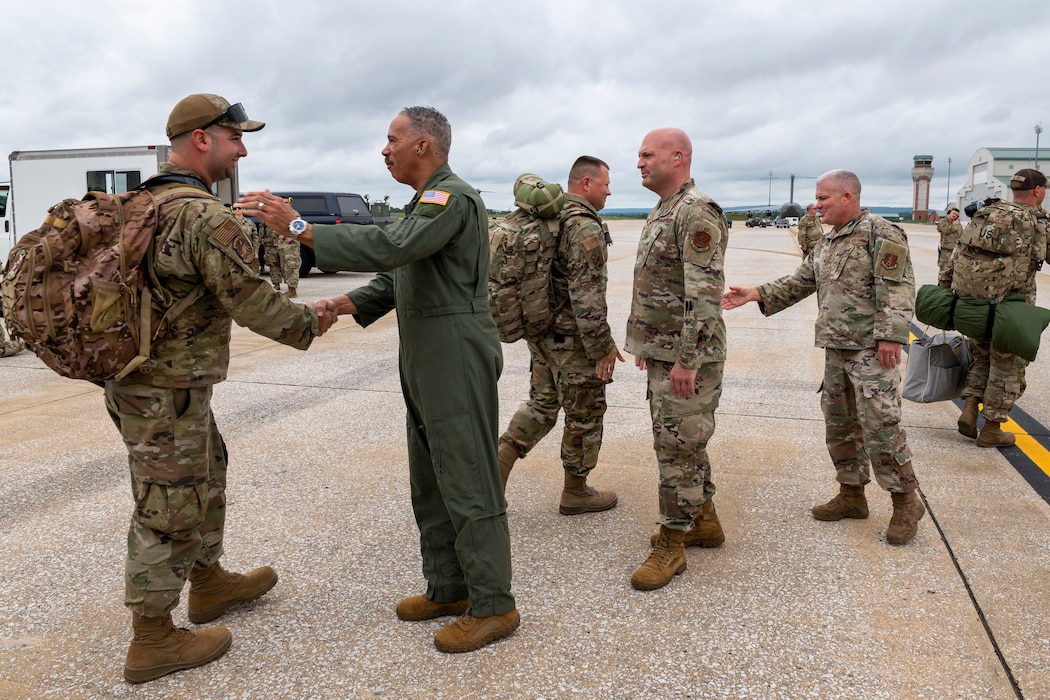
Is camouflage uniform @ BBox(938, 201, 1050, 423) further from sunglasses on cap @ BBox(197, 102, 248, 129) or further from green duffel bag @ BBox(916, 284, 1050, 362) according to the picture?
sunglasses on cap @ BBox(197, 102, 248, 129)

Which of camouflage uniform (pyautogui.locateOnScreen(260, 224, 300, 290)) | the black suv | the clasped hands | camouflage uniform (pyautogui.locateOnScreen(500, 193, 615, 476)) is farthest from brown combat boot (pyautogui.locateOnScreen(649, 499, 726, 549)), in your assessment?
the black suv

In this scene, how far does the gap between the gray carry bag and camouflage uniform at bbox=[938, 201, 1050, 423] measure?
197 millimetres

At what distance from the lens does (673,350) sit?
3566mm

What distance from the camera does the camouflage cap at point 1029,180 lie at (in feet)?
18.2

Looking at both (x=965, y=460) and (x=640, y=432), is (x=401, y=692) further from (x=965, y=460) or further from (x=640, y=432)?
(x=965, y=460)

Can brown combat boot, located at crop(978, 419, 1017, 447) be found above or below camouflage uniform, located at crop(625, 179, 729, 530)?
below

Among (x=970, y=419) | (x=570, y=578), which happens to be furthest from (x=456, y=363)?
(x=970, y=419)

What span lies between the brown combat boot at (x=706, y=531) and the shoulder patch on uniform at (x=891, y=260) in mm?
1400

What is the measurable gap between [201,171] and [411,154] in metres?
0.75

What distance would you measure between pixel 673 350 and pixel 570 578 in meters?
1.11

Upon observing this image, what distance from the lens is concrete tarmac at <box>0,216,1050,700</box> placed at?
2717 millimetres

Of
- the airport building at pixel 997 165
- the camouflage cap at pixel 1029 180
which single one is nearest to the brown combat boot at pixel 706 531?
the camouflage cap at pixel 1029 180

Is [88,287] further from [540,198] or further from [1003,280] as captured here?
[1003,280]

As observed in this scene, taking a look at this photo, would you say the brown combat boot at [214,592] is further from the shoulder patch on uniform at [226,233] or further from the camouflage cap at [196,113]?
the camouflage cap at [196,113]
